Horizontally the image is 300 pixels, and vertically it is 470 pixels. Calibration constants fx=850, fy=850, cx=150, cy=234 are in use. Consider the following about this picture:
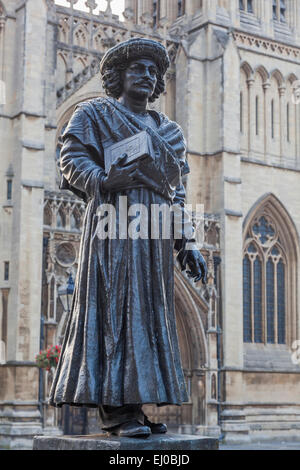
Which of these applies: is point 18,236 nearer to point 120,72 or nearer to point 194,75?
point 194,75

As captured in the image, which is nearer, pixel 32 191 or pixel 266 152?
pixel 32 191

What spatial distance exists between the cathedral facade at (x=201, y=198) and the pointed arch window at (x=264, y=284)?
0.05 meters

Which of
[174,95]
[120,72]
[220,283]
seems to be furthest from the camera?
[174,95]

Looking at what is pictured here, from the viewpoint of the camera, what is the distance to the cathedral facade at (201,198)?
21.1 m

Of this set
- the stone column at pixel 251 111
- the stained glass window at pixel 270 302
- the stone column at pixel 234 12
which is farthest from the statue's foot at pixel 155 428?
the stone column at pixel 234 12

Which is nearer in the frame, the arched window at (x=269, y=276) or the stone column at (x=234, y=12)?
the arched window at (x=269, y=276)

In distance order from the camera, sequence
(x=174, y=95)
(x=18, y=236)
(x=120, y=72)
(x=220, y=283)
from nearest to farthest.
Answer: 1. (x=120, y=72)
2. (x=18, y=236)
3. (x=220, y=283)
4. (x=174, y=95)

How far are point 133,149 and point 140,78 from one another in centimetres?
52

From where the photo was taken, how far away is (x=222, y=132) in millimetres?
25375

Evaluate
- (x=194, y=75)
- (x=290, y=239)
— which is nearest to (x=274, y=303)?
Answer: (x=290, y=239)

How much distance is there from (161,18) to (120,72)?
23706mm

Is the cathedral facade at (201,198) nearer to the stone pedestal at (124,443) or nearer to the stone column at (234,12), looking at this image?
the stone column at (234,12)

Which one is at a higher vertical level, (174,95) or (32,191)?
(174,95)

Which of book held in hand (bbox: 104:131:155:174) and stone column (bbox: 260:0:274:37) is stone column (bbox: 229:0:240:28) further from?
book held in hand (bbox: 104:131:155:174)
